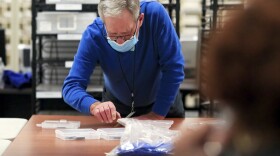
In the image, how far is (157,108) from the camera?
2.05 metres

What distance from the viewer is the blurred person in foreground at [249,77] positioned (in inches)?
17.9

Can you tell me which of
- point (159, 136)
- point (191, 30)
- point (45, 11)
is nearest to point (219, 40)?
point (159, 136)

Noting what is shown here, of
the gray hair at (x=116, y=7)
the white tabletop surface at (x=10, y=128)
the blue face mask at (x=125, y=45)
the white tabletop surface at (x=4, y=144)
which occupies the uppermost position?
the gray hair at (x=116, y=7)

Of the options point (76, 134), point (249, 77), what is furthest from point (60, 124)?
point (249, 77)

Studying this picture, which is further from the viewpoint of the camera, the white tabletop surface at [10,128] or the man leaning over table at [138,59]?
the white tabletop surface at [10,128]

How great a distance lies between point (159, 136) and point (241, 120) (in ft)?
3.67

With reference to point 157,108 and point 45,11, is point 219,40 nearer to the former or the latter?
point 157,108

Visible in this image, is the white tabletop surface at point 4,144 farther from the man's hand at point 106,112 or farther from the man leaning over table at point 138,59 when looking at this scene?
the man's hand at point 106,112

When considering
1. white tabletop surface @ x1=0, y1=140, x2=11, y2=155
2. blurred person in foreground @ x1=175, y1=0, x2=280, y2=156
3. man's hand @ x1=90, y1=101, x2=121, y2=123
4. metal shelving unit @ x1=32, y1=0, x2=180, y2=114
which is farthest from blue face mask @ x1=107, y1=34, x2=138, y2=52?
metal shelving unit @ x1=32, y1=0, x2=180, y2=114

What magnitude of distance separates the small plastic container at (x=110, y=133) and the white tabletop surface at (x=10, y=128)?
2.65ft

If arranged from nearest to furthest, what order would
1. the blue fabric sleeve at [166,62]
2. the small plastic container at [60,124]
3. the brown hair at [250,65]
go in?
the brown hair at [250,65] < the small plastic container at [60,124] < the blue fabric sleeve at [166,62]

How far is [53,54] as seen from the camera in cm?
406

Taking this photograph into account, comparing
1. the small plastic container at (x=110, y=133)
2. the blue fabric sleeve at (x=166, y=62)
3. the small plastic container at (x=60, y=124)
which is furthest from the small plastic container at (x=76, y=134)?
the blue fabric sleeve at (x=166, y=62)

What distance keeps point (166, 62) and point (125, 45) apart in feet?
0.63
